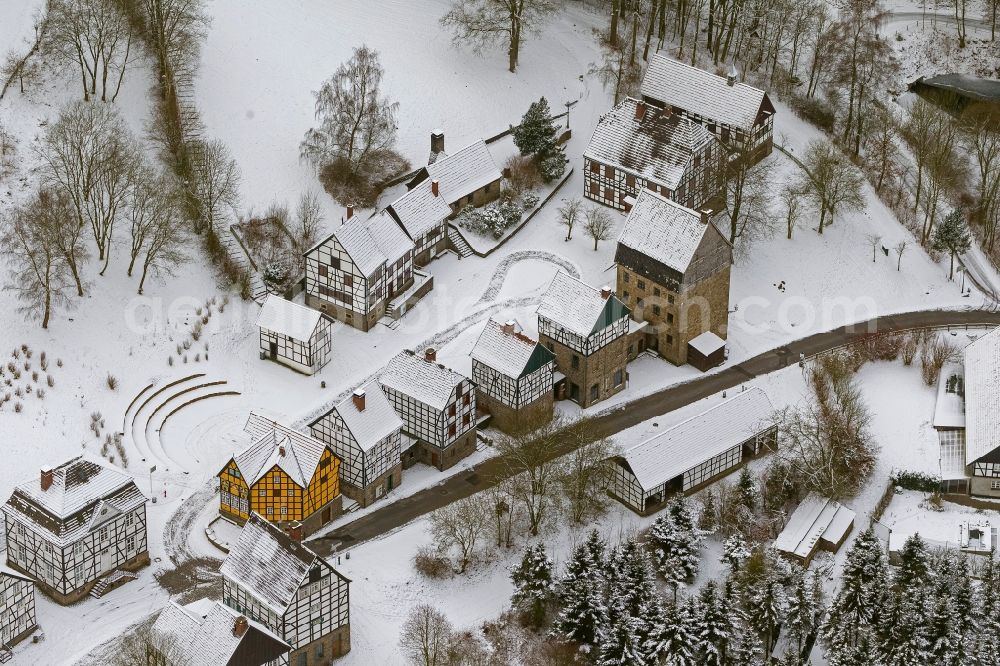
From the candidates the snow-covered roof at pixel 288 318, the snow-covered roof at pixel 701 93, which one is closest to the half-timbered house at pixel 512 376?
the snow-covered roof at pixel 288 318

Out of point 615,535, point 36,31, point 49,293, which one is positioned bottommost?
point 615,535

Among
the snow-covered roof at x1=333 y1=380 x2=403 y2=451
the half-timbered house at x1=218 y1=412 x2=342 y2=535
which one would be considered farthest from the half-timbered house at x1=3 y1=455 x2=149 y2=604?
the snow-covered roof at x1=333 y1=380 x2=403 y2=451

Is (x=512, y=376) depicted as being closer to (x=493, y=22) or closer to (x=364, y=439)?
(x=364, y=439)

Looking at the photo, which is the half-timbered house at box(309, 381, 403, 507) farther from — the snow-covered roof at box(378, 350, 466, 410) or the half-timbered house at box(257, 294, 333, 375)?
the half-timbered house at box(257, 294, 333, 375)

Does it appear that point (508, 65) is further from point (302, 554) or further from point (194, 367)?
point (302, 554)

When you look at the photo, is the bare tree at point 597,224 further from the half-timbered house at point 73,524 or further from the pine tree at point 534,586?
the half-timbered house at point 73,524

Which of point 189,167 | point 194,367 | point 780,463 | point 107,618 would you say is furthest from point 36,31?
point 780,463
